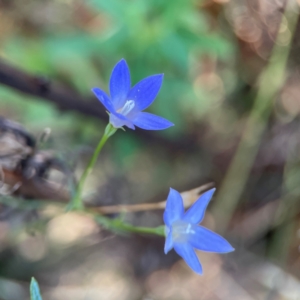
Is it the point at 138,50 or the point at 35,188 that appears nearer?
the point at 35,188

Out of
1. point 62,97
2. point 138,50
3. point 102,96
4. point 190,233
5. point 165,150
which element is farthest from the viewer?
point 165,150

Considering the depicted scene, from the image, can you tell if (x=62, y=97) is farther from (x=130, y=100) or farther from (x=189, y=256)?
(x=189, y=256)

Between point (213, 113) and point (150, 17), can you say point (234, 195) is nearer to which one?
point (213, 113)

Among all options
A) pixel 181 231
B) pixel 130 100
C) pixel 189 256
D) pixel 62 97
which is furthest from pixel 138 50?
pixel 189 256

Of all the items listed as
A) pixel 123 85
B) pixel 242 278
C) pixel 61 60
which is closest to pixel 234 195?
pixel 242 278

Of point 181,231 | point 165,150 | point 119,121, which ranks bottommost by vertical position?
point 165,150

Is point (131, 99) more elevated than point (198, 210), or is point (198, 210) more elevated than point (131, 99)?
point (131, 99)

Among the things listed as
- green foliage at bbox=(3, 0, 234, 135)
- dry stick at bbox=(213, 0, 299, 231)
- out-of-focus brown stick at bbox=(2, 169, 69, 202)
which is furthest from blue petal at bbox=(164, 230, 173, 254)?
dry stick at bbox=(213, 0, 299, 231)
